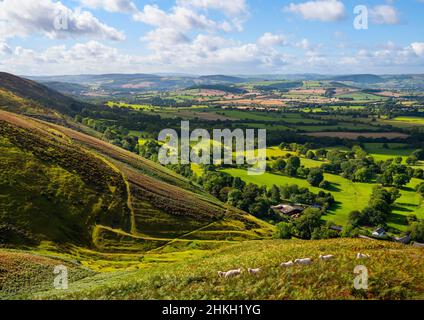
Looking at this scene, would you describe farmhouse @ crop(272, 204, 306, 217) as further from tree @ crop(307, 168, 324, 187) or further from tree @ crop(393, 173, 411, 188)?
tree @ crop(393, 173, 411, 188)

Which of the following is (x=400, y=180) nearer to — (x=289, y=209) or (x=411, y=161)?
(x=411, y=161)

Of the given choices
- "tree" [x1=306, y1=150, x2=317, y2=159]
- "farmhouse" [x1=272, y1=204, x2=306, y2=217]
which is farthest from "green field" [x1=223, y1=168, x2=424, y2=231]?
"tree" [x1=306, y1=150, x2=317, y2=159]

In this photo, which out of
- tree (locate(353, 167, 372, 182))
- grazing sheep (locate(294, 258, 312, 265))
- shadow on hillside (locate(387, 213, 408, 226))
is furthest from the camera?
tree (locate(353, 167, 372, 182))

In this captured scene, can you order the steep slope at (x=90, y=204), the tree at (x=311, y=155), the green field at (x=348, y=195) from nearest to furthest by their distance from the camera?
the steep slope at (x=90, y=204)
the green field at (x=348, y=195)
the tree at (x=311, y=155)

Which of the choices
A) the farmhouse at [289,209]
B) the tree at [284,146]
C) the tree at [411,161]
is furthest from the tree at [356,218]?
the tree at [284,146]

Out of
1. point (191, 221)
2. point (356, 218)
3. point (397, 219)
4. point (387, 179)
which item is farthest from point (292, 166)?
point (191, 221)

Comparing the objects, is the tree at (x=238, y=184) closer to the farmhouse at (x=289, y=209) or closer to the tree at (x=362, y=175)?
the farmhouse at (x=289, y=209)
